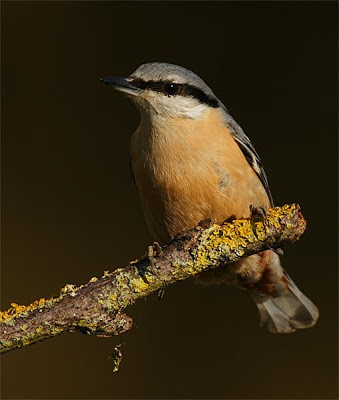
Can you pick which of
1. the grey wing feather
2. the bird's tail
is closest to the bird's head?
the grey wing feather

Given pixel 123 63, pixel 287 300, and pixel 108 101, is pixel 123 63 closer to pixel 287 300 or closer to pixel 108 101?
pixel 108 101

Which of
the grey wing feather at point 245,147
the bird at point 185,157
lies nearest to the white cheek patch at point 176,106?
the bird at point 185,157

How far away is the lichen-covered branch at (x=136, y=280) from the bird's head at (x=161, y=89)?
0.66m

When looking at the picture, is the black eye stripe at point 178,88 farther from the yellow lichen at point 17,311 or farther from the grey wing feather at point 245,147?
the yellow lichen at point 17,311

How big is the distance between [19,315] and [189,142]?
1.00 metres

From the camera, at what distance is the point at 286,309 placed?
3.52 meters

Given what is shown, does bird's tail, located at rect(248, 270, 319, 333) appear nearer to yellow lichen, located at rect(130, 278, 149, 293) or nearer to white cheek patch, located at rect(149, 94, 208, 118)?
white cheek patch, located at rect(149, 94, 208, 118)

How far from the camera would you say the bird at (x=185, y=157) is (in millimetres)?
2740

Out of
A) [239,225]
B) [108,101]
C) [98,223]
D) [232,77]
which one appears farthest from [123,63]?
[239,225]

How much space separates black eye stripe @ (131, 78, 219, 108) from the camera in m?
2.81

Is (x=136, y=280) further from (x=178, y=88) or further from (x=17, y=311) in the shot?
(x=178, y=88)

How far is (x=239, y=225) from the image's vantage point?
2332 millimetres

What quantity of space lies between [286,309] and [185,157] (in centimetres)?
119

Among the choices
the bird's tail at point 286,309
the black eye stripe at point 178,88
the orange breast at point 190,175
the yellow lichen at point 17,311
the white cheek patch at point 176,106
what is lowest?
the bird's tail at point 286,309
